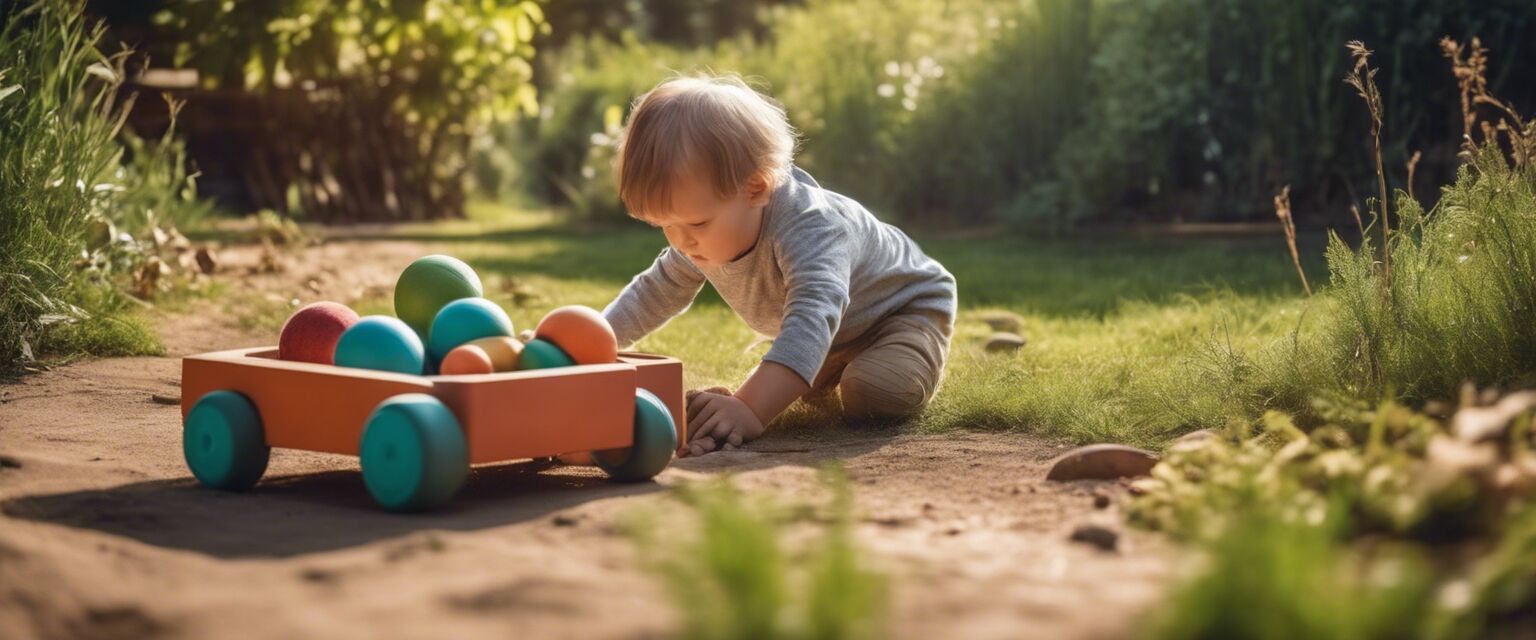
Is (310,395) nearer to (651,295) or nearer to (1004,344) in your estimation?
(651,295)

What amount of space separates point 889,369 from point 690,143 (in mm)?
875

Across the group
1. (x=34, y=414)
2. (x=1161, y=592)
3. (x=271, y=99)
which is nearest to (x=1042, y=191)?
(x=271, y=99)

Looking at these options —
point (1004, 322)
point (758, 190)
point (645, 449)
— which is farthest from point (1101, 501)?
point (1004, 322)

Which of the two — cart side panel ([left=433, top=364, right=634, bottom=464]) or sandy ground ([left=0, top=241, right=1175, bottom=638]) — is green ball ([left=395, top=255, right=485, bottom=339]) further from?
cart side panel ([left=433, top=364, right=634, bottom=464])

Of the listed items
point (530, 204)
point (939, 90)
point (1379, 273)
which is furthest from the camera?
point (530, 204)

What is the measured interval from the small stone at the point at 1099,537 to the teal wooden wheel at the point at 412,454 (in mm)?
1157

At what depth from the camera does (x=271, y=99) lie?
1170 centimetres

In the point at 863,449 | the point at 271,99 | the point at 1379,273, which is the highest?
the point at 271,99

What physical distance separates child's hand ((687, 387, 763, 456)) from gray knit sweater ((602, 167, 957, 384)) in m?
0.16

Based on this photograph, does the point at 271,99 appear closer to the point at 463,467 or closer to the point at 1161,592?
the point at 463,467

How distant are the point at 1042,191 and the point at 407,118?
5456mm

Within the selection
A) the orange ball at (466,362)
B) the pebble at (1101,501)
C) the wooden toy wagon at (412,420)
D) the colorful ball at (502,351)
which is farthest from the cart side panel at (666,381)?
the pebble at (1101,501)

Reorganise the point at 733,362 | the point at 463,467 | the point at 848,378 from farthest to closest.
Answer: the point at 733,362 → the point at 848,378 → the point at 463,467

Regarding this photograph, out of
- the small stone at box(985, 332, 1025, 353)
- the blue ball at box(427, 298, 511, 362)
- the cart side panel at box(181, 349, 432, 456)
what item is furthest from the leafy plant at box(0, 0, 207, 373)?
the small stone at box(985, 332, 1025, 353)
